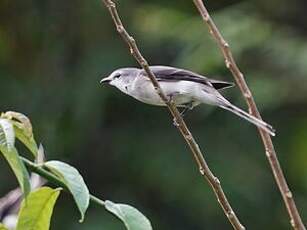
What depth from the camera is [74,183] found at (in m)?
1.22

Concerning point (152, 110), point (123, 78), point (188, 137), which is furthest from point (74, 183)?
point (152, 110)

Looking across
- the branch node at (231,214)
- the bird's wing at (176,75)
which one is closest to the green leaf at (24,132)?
the branch node at (231,214)

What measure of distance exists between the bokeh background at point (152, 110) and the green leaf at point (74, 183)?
5026mm

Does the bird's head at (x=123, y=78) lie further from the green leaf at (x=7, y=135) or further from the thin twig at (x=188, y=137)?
the green leaf at (x=7, y=135)

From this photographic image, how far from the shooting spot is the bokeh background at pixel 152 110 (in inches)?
253

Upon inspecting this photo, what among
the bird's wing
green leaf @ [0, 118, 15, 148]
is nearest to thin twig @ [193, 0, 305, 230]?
green leaf @ [0, 118, 15, 148]

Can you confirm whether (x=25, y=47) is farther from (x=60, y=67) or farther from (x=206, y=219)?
(x=206, y=219)

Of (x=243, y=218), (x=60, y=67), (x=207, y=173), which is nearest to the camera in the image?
(x=207, y=173)

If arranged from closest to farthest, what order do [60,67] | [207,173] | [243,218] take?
[207,173]
[243,218]
[60,67]

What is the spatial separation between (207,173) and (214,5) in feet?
19.5

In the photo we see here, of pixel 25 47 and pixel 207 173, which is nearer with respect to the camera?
pixel 207 173

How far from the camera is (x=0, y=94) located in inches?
262

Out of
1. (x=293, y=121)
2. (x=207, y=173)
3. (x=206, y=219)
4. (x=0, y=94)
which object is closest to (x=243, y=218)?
(x=206, y=219)

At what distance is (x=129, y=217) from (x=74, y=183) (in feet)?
0.26
